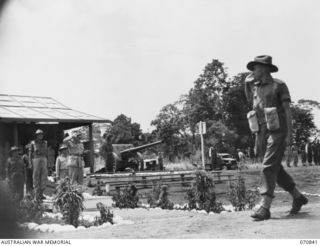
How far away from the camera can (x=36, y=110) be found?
6.90m

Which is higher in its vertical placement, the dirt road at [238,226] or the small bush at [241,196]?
the small bush at [241,196]

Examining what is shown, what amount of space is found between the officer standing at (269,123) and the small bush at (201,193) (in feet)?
5.14

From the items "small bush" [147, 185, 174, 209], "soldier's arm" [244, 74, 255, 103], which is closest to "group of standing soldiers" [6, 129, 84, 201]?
"small bush" [147, 185, 174, 209]

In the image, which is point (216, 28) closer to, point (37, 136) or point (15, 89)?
point (15, 89)

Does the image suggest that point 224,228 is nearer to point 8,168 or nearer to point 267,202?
point 267,202

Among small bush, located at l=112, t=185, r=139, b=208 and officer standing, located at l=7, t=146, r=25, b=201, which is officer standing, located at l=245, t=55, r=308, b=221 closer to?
small bush, located at l=112, t=185, r=139, b=208

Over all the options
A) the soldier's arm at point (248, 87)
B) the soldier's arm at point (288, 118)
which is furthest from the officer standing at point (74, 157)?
the soldier's arm at point (288, 118)

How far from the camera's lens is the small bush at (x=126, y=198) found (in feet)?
23.1

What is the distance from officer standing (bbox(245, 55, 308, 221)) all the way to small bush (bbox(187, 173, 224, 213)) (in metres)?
1.57

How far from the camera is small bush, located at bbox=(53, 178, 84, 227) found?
5781 mm

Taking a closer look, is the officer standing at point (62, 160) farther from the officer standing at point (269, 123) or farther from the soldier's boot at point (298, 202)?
the soldier's boot at point (298, 202)

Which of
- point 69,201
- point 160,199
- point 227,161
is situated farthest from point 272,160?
point 160,199

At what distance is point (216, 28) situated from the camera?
5531mm

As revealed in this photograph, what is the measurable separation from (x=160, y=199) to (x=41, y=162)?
1701 millimetres
